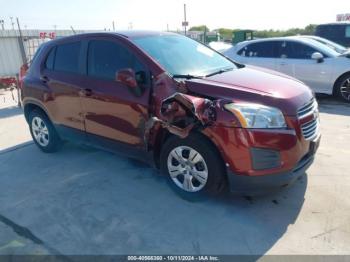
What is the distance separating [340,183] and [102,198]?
105 inches

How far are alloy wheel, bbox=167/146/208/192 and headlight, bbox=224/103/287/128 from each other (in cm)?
57

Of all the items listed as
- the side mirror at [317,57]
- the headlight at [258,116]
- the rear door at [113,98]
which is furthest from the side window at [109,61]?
the side mirror at [317,57]

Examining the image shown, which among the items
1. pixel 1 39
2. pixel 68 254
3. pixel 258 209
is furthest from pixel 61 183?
pixel 1 39

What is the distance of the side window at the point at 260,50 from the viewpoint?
334 inches

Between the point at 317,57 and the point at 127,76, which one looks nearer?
the point at 127,76

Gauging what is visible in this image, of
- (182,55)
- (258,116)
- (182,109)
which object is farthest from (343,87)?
(182,109)

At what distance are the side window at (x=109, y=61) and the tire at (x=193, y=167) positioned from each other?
2.67 ft

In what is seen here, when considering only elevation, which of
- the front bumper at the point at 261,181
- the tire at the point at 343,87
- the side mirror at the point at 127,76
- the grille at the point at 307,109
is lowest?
the tire at the point at 343,87

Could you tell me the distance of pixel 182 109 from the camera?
317 cm

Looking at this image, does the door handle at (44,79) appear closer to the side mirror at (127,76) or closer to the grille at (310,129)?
the side mirror at (127,76)

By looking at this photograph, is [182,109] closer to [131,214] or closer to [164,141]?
[164,141]

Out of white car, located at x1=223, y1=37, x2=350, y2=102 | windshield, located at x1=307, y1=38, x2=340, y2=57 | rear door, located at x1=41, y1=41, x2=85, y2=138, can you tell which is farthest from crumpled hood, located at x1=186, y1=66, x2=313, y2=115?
windshield, located at x1=307, y1=38, x2=340, y2=57

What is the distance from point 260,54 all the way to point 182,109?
20.2 ft

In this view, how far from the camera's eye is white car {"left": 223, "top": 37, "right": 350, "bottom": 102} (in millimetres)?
7500
